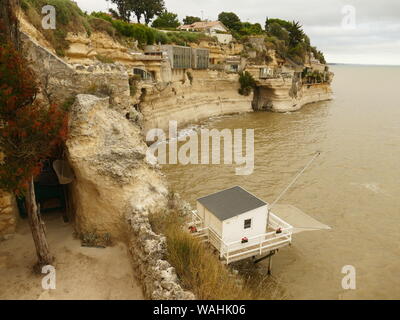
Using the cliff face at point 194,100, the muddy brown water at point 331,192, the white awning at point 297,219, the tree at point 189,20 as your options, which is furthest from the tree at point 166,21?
the white awning at point 297,219

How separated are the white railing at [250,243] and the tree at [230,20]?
74782 mm

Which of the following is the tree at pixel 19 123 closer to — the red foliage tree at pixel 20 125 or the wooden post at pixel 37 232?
the red foliage tree at pixel 20 125

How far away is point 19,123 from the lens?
26.1ft

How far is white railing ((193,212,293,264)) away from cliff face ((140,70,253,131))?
19.5m

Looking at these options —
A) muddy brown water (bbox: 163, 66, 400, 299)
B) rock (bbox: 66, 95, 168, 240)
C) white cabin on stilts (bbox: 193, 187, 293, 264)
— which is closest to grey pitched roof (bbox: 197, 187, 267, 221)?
white cabin on stilts (bbox: 193, 187, 293, 264)

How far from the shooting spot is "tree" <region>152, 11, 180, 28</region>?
6706cm

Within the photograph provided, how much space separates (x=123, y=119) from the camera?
12.4m

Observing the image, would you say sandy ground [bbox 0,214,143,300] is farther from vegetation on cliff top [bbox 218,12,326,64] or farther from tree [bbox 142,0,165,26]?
vegetation on cliff top [bbox 218,12,326,64]

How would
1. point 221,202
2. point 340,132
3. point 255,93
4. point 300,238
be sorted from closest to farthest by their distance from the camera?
point 221,202 < point 300,238 < point 340,132 < point 255,93

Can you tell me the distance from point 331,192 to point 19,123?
18005mm

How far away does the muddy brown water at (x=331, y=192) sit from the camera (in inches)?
494

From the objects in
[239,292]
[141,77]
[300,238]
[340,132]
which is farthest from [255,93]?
[239,292]
